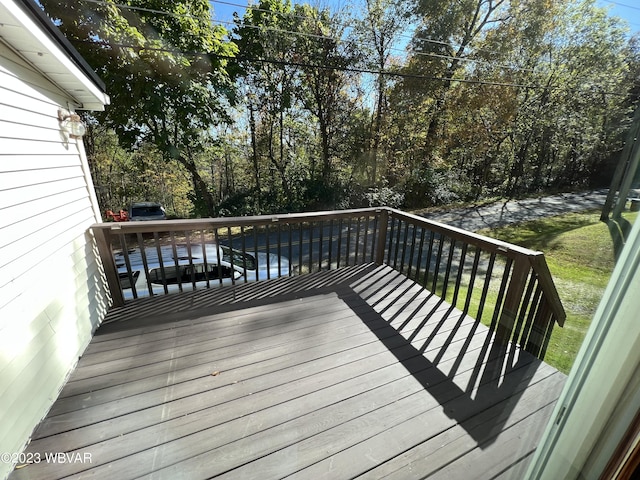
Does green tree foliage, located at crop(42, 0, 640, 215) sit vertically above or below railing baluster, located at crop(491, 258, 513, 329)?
above

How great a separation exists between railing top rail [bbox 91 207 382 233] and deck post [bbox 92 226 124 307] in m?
0.05

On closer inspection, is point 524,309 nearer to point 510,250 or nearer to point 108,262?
point 510,250

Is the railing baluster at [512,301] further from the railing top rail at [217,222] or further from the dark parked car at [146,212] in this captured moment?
the dark parked car at [146,212]

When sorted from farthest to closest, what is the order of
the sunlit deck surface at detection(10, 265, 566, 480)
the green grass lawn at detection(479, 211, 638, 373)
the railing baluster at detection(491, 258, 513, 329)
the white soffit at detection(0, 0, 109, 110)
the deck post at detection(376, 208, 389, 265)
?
the deck post at detection(376, 208, 389, 265), the railing baluster at detection(491, 258, 513, 329), the white soffit at detection(0, 0, 109, 110), the sunlit deck surface at detection(10, 265, 566, 480), the green grass lawn at detection(479, 211, 638, 373)

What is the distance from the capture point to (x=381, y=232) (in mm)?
3559

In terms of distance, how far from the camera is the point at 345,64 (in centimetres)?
896

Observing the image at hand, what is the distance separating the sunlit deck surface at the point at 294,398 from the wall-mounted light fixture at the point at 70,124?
1565mm

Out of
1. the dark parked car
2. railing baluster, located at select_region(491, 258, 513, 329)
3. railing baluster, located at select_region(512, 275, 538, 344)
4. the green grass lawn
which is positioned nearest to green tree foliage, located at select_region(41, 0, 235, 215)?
the dark parked car

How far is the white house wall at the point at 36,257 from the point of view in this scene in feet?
4.72

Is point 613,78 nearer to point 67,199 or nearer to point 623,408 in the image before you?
point 623,408

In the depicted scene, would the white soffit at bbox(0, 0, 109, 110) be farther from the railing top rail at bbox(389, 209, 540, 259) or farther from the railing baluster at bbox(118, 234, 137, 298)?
the railing top rail at bbox(389, 209, 540, 259)

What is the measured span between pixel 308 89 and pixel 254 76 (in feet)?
5.89

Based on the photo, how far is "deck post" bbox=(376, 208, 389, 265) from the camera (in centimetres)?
352

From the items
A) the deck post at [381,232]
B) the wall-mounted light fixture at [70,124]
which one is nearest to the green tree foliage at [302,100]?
the deck post at [381,232]
